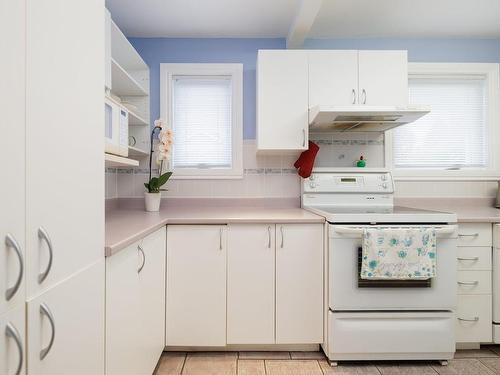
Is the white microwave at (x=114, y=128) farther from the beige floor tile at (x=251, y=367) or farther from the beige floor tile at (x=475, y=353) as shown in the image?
the beige floor tile at (x=475, y=353)

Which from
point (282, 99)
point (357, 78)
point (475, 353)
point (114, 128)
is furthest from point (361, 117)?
point (475, 353)

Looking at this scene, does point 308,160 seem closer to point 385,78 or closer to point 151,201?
point 385,78

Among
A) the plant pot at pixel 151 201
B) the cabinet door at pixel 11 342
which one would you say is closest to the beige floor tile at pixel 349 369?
the plant pot at pixel 151 201

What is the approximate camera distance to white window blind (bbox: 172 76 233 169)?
2678 millimetres

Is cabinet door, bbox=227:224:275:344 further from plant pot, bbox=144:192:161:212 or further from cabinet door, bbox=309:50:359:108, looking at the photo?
cabinet door, bbox=309:50:359:108

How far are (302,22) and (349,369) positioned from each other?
2.29m

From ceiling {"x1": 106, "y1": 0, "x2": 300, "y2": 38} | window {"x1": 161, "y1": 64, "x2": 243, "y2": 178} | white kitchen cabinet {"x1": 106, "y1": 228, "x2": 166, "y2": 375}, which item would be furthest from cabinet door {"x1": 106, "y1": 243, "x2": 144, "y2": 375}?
ceiling {"x1": 106, "y1": 0, "x2": 300, "y2": 38}

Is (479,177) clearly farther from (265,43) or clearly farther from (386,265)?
(265,43)

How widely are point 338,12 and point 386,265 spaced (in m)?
1.81

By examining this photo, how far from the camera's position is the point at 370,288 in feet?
6.07

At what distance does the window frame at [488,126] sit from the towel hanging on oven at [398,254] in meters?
1.03

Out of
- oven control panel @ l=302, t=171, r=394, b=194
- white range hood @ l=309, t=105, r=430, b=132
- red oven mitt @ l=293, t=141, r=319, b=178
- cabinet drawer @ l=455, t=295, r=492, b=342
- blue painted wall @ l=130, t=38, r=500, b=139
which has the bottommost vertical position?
cabinet drawer @ l=455, t=295, r=492, b=342

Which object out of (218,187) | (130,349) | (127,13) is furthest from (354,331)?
(127,13)

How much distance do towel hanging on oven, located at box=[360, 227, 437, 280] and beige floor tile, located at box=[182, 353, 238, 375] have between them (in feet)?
3.13
